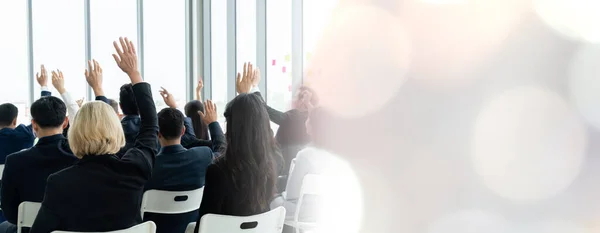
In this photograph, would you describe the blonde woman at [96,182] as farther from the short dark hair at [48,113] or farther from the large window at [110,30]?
the large window at [110,30]

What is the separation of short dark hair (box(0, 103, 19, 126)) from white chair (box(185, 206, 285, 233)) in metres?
2.59

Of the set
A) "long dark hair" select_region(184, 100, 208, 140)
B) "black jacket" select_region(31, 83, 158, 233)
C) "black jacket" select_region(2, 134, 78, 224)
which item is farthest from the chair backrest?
"long dark hair" select_region(184, 100, 208, 140)

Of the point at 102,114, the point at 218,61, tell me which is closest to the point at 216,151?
the point at 102,114

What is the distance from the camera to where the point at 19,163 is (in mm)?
2082

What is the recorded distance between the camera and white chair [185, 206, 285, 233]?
168 cm

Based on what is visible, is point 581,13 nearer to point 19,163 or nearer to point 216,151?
point 216,151

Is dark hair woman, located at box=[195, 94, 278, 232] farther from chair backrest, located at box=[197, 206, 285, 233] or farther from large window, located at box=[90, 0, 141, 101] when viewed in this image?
large window, located at box=[90, 0, 141, 101]

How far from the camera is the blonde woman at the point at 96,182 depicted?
1539 mm

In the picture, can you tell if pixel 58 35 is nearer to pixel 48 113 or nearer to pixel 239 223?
pixel 48 113

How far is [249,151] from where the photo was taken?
6.18ft
